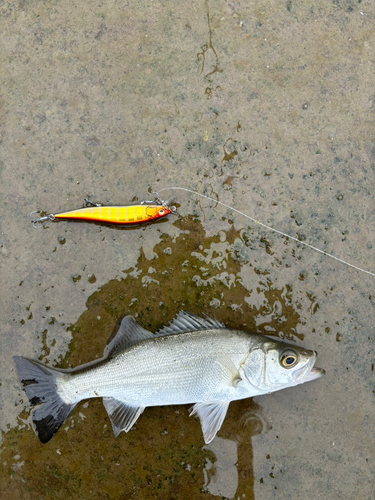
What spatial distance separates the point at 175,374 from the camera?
130 inches

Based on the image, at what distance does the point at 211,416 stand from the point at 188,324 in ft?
2.97

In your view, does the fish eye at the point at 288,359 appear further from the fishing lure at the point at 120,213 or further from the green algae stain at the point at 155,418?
the fishing lure at the point at 120,213

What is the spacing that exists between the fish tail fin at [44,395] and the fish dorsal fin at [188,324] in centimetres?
116

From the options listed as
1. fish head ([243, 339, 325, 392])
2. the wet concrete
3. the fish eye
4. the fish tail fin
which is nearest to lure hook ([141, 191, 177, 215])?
the wet concrete

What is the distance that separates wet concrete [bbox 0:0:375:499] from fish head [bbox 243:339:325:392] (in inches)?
17.2

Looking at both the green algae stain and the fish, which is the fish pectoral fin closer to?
the fish

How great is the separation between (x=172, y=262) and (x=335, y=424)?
7.81 ft

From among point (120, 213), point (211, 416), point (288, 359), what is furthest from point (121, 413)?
point (120, 213)

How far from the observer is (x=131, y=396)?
3.38 metres

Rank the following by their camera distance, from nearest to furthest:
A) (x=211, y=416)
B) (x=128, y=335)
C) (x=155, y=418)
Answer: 1. (x=211, y=416)
2. (x=128, y=335)
3. (x=155, y=418)

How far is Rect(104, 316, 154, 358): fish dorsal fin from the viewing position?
3498 millimetres

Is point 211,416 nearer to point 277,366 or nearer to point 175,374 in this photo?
point 175,374

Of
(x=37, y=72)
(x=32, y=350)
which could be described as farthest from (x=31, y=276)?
(x=37, y=72)

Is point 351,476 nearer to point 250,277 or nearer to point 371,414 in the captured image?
point 371,414
